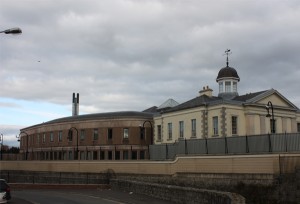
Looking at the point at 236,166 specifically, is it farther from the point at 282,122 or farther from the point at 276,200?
the point at 282,122

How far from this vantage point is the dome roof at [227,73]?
6650cm

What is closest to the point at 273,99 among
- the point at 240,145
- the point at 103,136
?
the point at 240,145

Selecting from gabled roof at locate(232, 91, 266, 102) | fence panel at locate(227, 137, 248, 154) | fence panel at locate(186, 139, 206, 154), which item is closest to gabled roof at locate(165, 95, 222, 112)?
gabled roof at locate(232, 91, 266, 102)

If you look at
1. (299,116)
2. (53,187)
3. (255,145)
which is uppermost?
(299,116)

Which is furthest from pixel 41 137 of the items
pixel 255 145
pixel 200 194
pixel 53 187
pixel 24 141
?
pixel 200 194

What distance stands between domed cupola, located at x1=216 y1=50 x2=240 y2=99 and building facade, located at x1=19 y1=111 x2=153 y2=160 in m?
13.1

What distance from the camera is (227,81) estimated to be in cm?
6662

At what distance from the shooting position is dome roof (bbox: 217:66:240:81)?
6650cm

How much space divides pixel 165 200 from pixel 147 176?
721 inches

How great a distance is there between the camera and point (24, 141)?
104 meters

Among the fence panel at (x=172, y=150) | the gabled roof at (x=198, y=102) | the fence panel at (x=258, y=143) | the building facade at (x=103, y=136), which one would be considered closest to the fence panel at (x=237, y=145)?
the fence panel at (x=258, y=143)

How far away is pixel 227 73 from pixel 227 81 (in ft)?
3.85

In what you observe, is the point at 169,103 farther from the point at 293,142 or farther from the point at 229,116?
the point at 293,142

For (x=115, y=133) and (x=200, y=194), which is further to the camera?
(x=115, y=133)
